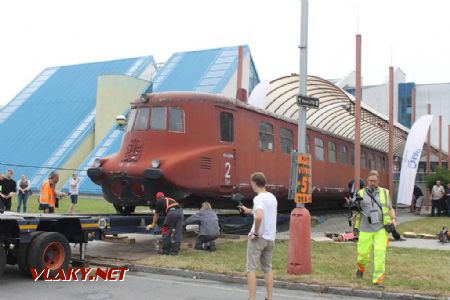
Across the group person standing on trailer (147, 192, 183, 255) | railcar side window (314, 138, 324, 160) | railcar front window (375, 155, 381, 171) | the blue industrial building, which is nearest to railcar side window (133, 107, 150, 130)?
person standing on trailer (147, 192, 183, 255)

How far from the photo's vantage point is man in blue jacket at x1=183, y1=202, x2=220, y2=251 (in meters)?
11.1

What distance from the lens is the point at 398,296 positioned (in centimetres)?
755

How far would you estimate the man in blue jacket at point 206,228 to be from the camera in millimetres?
11148

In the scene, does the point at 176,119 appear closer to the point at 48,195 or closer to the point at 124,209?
the point at 124,209

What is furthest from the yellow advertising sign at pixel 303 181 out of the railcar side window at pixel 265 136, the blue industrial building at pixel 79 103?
the blue industrial building at pixel 79 103

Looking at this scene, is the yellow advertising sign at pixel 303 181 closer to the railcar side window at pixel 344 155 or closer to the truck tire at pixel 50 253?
the truck tire at pixel 50 253

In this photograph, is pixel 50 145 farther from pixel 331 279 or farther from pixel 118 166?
pixel 331 279

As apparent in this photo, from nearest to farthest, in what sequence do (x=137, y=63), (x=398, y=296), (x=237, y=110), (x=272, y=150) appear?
(x=398, y=296) < (x=237, y=110) < (x=272, y=150) < (x=137, y=63)

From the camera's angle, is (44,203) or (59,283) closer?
(59,283)

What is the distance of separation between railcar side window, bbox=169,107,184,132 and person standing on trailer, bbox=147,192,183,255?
1968 millimetres

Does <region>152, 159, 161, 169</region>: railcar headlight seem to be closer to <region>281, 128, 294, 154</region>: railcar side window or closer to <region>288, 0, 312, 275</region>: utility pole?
<region>288, 0, 312, 275</region>: utility pole

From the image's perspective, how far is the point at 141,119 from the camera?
12.5m

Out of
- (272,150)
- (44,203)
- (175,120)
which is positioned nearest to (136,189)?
(175,120)

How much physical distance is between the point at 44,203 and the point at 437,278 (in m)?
9.45
